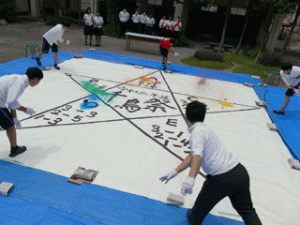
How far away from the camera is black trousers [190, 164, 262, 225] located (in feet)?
6.82

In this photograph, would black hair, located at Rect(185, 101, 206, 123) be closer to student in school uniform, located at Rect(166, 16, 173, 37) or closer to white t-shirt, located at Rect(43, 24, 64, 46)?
white t-shirt, located at Rect(43, 24, 64, 46)

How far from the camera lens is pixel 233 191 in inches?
82.6

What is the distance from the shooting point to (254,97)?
23.2 ft

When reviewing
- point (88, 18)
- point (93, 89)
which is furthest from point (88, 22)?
point (93, 89)

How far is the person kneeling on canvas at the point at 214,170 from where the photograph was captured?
1.97 metres

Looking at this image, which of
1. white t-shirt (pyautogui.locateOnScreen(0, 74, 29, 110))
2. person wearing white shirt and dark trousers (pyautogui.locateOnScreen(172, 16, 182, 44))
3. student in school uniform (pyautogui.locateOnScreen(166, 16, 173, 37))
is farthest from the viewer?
student in school uniform (pyautogui.locateOnScreen(166, 16, 173, 37))

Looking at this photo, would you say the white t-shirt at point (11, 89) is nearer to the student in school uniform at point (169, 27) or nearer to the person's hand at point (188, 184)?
the person's hand at point (188, 184)

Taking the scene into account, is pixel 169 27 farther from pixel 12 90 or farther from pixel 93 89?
pixel 12 90

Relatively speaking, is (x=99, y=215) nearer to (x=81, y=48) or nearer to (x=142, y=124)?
(x=142, y=124)

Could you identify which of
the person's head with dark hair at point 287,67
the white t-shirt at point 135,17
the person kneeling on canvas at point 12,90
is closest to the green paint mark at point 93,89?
the person kneeling on canvas at point 12,90

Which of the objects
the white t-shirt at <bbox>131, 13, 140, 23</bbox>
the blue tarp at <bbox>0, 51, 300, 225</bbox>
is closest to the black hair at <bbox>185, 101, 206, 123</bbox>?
the blue tarp at <bbox>0, 51, 300, 225</bbox>

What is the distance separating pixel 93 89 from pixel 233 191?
494 cm

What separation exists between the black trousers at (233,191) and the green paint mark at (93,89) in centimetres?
436

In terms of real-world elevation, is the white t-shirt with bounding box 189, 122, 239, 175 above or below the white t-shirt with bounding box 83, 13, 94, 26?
below
